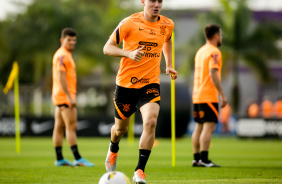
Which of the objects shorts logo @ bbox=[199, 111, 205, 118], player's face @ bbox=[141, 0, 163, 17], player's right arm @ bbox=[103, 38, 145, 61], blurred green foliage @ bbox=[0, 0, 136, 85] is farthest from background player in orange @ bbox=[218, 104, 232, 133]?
player's right arm @ bbox=[103, 38, 145, 61]

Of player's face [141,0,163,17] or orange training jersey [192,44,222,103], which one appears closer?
player's face [141,0,163,17]

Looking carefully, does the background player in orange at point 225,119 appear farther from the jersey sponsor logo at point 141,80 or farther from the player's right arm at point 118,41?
the player's right arm at point 118,41

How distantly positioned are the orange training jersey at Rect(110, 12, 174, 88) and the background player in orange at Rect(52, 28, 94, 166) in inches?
122

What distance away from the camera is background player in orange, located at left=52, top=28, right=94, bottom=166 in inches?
415

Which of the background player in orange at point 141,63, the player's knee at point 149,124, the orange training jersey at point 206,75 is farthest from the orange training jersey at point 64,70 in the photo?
the player's knee at point 149,124

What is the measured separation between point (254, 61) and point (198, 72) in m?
29.8

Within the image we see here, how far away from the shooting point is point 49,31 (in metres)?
37.4

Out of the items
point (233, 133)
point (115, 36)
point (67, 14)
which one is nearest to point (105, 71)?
point (67, 14)

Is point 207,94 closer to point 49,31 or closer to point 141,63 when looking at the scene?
point 141,63

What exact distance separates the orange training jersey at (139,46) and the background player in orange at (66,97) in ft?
10.2

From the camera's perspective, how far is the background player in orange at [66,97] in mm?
10539

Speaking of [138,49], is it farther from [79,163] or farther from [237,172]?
[79,163]

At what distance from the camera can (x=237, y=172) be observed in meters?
9.15

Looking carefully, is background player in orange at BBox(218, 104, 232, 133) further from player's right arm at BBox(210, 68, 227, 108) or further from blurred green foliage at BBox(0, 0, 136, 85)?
player's right arm at BBox(210, 68, 227, 108)
